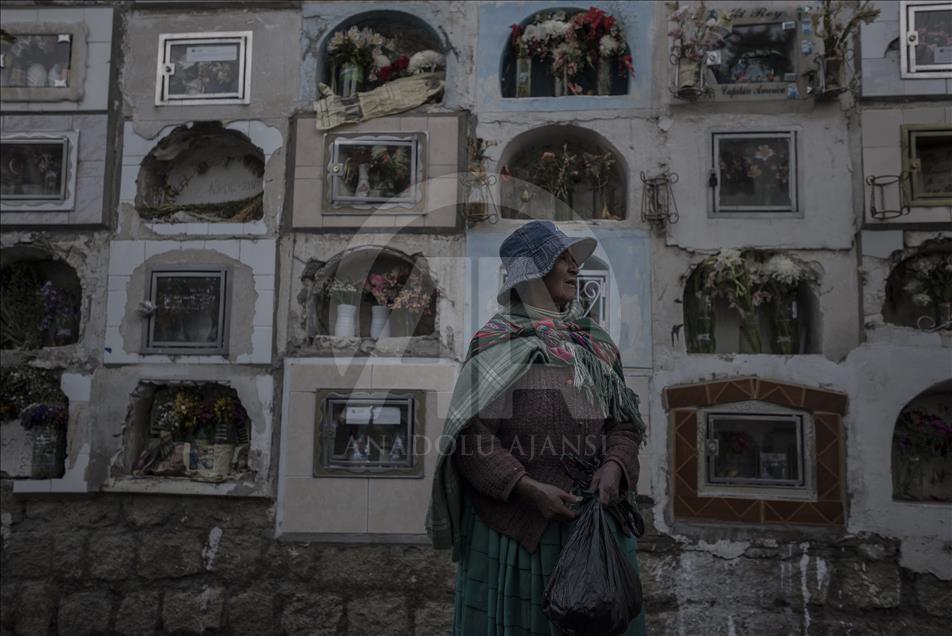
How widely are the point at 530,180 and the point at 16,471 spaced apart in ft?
13.5

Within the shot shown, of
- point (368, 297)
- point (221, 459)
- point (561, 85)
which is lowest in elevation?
point (221, 459)

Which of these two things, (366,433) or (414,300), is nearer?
(366,433)

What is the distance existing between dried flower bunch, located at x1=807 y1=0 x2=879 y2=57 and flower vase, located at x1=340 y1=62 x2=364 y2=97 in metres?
3.05

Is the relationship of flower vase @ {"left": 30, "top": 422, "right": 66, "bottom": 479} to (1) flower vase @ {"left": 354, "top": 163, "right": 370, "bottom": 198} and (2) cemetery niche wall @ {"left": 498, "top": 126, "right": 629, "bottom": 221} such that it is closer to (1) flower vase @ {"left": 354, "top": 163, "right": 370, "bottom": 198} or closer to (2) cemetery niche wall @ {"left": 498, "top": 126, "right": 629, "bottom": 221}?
(1) flower vase @ {"left": 354, "top": 163, "right": 370, "bottom": 198}

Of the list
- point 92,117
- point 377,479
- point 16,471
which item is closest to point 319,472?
point 377,479

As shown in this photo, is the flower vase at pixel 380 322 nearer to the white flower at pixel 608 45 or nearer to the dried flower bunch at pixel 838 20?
the white flower at pixel 608 45

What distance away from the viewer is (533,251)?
9.30 ft

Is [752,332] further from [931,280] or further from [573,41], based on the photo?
[573,41]

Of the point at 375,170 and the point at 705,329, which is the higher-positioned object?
the point at 375,170

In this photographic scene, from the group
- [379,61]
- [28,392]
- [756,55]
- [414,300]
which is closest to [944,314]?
[756,55]

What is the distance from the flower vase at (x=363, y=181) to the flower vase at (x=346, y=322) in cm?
78

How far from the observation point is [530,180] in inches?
229

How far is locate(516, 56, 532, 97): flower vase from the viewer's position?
5651 mm

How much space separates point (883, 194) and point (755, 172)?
783 millimetres
